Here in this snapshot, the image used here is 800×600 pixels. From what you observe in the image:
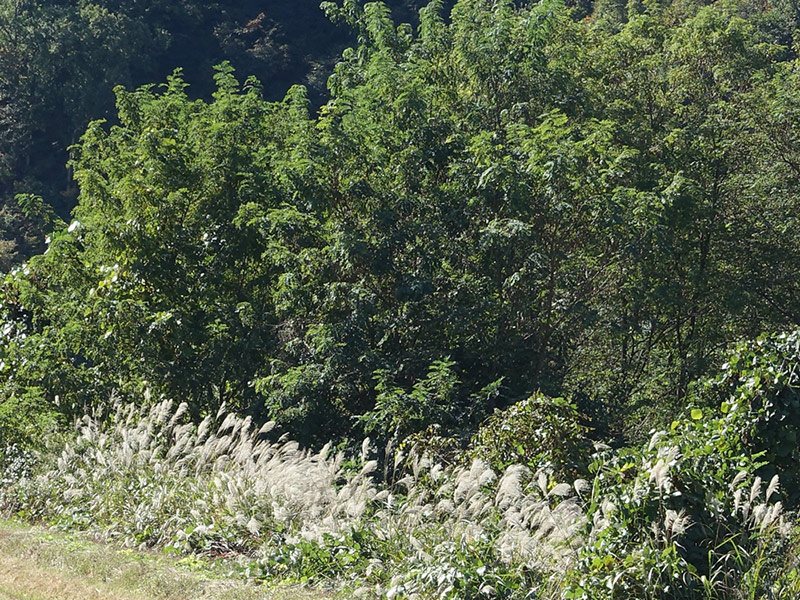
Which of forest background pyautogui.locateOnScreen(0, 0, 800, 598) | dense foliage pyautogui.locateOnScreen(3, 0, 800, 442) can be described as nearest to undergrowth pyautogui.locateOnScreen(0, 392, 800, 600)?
forest background pyautogui.locateOnScreen(0, 0, 800, 598)

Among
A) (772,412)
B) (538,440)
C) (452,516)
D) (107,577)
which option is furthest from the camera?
(538,440)

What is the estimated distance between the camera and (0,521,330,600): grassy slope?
6.05 m

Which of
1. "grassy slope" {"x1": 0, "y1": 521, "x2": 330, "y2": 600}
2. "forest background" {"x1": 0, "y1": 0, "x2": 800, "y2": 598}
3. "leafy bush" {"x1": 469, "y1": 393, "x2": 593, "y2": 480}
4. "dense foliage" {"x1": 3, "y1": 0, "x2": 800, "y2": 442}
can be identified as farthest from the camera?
"dense foliage" {"x1": 3, "y1": 0, "x2": 800, "y2": 442}

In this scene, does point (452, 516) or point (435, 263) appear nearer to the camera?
point (452, 516)

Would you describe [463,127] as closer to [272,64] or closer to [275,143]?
[275,143]

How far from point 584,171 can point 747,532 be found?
22.4 ft

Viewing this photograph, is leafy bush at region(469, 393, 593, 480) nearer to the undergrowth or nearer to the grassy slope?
the undergrowth

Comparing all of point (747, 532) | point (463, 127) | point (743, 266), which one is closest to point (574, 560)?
point (747, 532)

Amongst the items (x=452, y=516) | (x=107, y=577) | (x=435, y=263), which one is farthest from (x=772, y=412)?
(x=435, y=263)

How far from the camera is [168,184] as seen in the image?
1270cm

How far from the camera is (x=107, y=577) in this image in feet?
21.1

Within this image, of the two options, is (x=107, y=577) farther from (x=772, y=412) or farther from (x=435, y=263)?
(x=435, y=263)

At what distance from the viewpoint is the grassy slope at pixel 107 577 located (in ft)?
19.9

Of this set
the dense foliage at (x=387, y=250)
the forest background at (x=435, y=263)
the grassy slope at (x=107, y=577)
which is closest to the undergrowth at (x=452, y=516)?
the forest background at (x=435, y=263)
